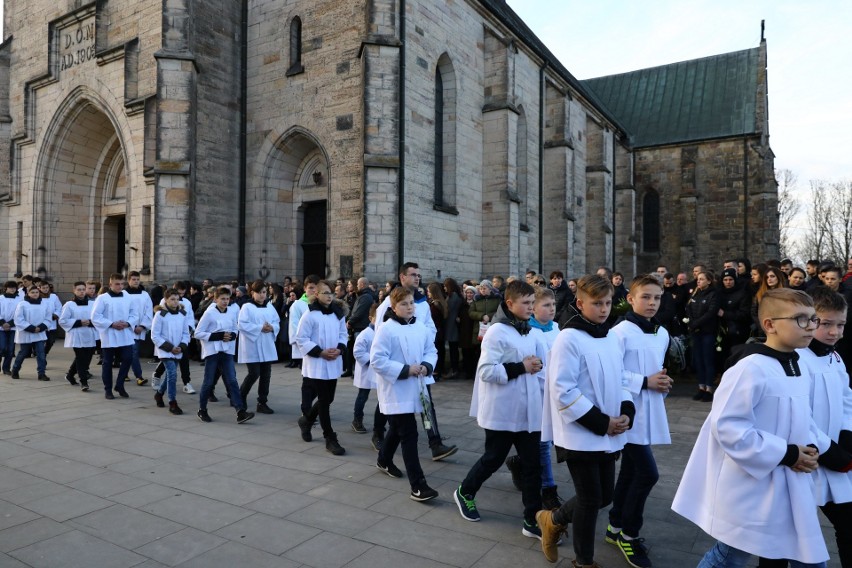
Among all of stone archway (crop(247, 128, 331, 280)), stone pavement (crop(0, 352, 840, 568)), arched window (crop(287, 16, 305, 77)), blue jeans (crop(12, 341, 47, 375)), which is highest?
arched window (crop(287, 16, 305, 77))

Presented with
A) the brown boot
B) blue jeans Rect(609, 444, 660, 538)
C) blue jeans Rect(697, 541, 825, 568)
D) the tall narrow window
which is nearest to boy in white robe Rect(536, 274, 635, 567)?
the brown boot

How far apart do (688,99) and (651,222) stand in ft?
26.0

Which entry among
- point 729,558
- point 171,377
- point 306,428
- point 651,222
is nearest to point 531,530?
point 729,558

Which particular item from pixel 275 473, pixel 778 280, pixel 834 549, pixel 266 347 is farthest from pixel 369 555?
pixel 778 280

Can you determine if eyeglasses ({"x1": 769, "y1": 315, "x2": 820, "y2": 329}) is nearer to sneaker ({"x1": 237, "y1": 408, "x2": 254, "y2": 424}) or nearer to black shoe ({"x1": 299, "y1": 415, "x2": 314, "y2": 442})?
black shoe ({"x1": 299, "y1": 415, "x2": 314, "y2": 442})

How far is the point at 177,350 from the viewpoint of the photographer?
827 centimetres

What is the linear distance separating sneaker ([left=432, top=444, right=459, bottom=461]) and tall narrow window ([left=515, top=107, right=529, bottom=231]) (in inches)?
629

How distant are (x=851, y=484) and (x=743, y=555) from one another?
23.4 inches

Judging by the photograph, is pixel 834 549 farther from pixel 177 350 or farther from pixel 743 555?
pixel 177 350

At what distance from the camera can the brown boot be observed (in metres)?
3.53

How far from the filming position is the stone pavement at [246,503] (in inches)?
147

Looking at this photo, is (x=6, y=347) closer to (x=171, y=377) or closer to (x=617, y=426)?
(x=171, y=377)

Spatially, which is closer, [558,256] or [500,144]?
[500,144]

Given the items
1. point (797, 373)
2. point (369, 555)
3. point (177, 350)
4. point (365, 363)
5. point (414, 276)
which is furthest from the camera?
point (177, 350)
